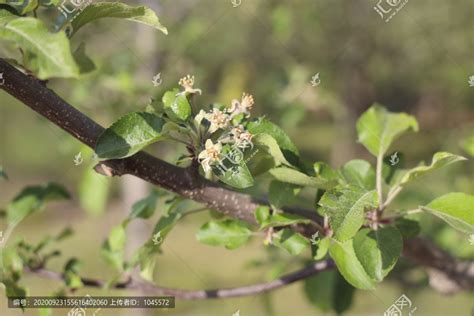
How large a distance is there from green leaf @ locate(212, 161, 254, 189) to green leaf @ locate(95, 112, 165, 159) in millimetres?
69

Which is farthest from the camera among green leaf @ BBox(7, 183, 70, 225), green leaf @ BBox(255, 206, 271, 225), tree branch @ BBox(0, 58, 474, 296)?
green leaf @ BBox(7, 183, 70, 225)

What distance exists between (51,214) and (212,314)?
8.69ft

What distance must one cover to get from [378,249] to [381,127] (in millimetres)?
246

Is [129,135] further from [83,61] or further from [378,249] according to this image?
[378,249]

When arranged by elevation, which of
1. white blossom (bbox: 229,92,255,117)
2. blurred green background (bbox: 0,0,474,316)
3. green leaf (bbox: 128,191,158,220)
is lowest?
blurred green background (bbox: 0,0,474,316)

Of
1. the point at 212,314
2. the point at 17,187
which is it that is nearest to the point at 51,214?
the point at 17,187

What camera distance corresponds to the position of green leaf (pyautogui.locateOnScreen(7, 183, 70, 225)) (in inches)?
37.3

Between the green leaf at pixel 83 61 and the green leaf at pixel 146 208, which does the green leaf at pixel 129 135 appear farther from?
the green leaf at pixel 146 208

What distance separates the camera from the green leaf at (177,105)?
579 millimetres

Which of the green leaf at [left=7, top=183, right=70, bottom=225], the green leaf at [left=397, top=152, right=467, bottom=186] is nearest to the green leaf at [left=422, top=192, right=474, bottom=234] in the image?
the green leaf at [left=397, top=152, right=467, bottom=186]
